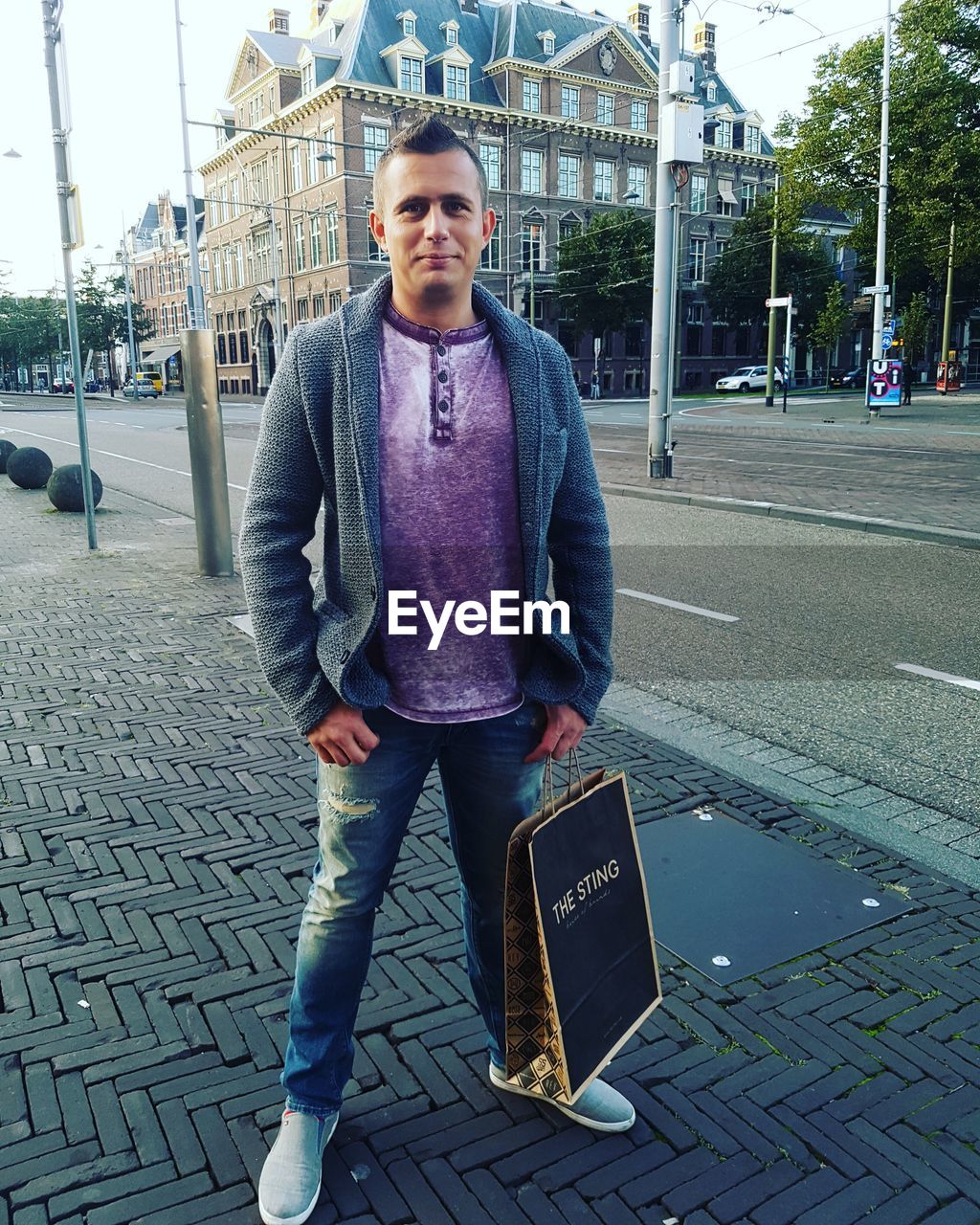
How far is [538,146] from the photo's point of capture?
61.1 metres

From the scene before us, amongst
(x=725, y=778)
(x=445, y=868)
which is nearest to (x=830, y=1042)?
(x=445, y=868)

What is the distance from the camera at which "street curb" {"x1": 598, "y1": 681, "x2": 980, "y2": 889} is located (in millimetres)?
3604

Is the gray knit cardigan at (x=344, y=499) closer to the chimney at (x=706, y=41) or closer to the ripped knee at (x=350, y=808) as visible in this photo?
the ripped knee at (x=350, y=808)

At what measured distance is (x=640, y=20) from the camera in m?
66.6

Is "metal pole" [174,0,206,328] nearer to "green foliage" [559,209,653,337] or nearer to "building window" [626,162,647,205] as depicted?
"green foliage" [559,209,653,337]

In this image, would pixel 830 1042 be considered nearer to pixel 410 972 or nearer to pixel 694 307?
pixel 410 972

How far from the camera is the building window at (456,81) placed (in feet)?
188

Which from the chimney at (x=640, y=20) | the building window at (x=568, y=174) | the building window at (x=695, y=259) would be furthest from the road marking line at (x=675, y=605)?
the chimney at (x=640, y=20)

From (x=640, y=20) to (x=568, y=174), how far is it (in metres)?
12.9

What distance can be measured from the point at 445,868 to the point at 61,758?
77.5 inches

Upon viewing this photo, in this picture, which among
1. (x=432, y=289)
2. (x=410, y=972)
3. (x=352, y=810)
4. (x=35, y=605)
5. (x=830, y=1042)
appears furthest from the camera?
(x=35, y=605)

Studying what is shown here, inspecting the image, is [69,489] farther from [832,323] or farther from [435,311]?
[832,323]

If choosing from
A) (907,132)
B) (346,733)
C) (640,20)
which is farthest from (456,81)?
(346,733)

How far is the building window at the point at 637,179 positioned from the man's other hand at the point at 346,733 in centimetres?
6915
